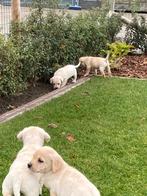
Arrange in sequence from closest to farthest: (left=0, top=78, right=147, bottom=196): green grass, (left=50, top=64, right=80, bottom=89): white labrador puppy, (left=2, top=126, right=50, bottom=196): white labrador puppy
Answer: (left=2, top=126, right=50, bottom=196): white labrador puppy, (left=0, top=78, right=147, bottom=196): green grass, (left=50, top=64, right=80, bottom=89): white labrador puppy

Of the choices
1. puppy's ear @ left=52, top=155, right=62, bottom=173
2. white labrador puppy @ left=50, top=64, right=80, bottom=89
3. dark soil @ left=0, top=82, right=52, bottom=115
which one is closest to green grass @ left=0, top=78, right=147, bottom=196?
white labrador puppy @ left=50, top=64, right=80, bottom=89

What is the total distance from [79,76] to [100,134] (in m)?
4.47

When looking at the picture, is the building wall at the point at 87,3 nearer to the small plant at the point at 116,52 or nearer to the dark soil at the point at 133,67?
the dark soil at the point at 133,67

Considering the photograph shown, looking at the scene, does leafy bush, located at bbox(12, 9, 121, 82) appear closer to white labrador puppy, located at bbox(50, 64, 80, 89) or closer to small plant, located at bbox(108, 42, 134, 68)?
white labrador puppy, located at bbox(50, 64, 80, 89)

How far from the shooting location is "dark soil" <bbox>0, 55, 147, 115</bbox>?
333 inches

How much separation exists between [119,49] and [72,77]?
1890 millimetres

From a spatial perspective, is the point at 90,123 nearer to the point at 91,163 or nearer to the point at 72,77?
the point at 91,163

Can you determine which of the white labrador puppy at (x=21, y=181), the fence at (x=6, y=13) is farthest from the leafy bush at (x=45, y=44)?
the white labrador puppy at (x=21, y=181)

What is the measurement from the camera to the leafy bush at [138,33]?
1410cm

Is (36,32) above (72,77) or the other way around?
above

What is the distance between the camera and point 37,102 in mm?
8523

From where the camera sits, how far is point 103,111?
7922 millimetres

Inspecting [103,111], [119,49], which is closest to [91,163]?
[103,111]

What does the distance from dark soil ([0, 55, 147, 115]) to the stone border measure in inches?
6.9
